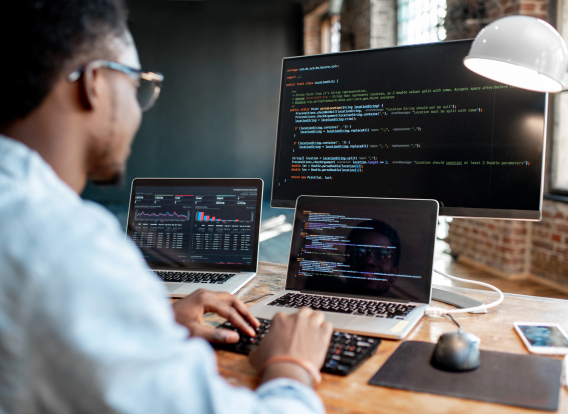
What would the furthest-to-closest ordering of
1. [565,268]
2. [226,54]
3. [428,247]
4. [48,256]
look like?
[226,54], [565,268], [428,247], [48,256]

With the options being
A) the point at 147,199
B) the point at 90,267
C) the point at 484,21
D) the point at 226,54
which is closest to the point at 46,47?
the point at 90,267

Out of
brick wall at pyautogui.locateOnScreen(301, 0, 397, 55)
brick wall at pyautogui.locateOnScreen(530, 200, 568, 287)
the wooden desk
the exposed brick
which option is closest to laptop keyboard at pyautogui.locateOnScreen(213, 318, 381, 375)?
the wooden desk

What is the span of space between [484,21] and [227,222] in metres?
3.19

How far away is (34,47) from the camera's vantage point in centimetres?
50

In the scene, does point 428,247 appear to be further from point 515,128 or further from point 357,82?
point 357,82

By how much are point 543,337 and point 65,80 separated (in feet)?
2.88

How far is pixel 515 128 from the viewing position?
106 centimetres

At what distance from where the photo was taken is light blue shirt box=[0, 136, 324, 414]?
0.38 m

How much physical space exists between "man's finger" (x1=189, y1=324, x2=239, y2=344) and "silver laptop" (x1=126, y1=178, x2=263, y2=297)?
44 centimetres

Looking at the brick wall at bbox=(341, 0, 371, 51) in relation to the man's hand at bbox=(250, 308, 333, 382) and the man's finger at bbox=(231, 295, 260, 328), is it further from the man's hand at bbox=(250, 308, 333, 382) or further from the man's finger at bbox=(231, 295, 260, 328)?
the man's hand at bbox=(250, 308, 333, 382)

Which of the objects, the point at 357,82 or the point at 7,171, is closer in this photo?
the point at 7,171

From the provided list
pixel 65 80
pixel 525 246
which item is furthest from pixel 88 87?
pixel 525 246

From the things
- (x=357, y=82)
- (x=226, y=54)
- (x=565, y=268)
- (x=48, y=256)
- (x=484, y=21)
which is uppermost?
(x=226, y=54)

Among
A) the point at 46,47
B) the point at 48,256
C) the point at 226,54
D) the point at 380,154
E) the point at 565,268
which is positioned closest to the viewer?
the point at 48,256
